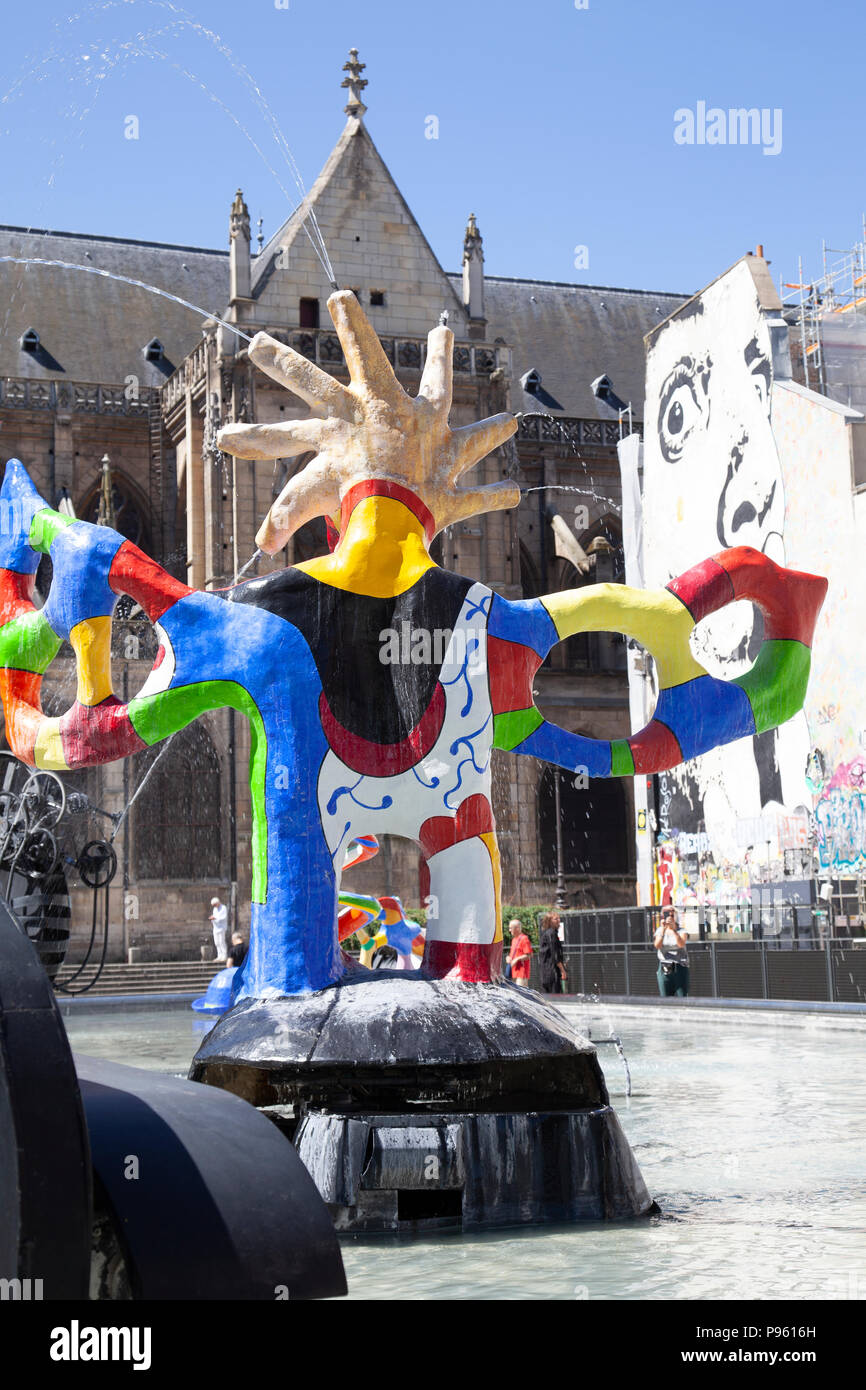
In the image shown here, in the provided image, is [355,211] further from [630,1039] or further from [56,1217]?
[56,1217]

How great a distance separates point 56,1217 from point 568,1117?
487 cm

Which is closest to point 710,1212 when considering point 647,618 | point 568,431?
point 647,618

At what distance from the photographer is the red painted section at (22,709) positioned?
8.06m

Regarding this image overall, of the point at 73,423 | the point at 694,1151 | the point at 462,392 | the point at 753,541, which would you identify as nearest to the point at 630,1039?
the point at 694,1151

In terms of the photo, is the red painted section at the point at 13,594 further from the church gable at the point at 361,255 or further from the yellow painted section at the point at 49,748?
the church gable at the point at 361,255

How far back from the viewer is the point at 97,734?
25.3 ft

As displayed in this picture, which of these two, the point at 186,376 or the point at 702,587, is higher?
the point at 186,376

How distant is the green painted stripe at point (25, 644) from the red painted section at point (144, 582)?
618 millimetres

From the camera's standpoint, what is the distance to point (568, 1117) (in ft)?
22.2

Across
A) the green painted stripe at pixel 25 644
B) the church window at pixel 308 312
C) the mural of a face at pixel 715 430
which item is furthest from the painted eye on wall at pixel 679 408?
the green painted stripe at pixel 25 644

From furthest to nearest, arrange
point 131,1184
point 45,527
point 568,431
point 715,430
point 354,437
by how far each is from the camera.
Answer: point 568,431 → point 715,430 → point 45,527 → point 354,437 → point 131,1184

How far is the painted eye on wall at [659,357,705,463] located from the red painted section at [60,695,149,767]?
26001 mm

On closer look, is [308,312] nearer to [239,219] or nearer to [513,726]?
[239,219]

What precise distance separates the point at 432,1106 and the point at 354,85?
120ft
